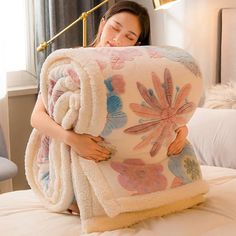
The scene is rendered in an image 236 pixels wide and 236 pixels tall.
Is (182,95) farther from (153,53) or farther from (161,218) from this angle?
(161,218)

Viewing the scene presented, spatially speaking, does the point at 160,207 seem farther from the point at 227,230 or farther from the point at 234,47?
the point at 234,47

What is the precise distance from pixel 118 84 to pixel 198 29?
1572mm

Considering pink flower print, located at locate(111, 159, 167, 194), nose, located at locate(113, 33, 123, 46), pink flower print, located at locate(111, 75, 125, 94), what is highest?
nose, located at locate(113, 33, 123, 46)

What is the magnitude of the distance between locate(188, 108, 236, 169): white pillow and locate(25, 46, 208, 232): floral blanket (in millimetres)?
587

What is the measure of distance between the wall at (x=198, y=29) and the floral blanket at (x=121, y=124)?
4.30ft

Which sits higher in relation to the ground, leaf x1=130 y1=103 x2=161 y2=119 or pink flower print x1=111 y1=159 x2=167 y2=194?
leaf x1=130 y1=103 x2=161 y2=119

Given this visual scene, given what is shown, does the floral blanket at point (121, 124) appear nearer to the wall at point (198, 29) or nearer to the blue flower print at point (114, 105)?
the blue flower print at point (114, 105)

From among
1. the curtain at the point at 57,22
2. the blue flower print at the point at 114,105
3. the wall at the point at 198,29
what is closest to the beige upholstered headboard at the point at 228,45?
the wall at the point at 198,29

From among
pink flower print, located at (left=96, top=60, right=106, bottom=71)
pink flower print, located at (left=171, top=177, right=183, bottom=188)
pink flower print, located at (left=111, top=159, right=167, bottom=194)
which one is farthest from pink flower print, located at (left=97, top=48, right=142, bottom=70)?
pink flower print, located at (left=171, top=177, right=183, bottom=188)

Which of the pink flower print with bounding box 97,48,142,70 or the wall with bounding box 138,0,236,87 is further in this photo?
the wall with bounding box 138,0,236,87

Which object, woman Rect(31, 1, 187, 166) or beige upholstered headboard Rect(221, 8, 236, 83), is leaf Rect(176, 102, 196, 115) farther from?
beige upholstered headboard Rect(221, 8, 236, 83)

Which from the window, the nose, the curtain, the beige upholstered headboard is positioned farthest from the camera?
the window

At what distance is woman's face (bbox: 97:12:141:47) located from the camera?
61.2 inches

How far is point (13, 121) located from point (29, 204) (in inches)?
60.7
